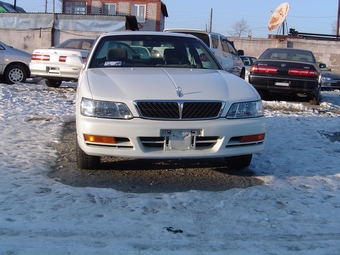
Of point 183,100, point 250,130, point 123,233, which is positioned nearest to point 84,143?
point 183,100

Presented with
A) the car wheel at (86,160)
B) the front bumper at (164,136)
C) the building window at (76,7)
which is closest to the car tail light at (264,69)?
the front bumper at (164,136)

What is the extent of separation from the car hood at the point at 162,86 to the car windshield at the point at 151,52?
0.41 m

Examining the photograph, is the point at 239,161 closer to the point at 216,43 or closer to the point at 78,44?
the point at 216,43

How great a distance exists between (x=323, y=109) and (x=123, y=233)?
8.41m

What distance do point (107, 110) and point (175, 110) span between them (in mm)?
638

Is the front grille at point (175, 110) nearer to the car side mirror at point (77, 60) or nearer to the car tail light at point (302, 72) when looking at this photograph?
the car side mirror at point (77, 60)

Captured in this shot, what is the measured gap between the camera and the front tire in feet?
15.4

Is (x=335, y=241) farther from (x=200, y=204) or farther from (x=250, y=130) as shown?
(x=250, y=130)

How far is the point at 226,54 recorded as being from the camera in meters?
12.8

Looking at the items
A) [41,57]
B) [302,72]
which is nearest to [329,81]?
[302,72]

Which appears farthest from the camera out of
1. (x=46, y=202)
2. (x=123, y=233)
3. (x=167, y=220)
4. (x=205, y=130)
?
(x=205, y=130)

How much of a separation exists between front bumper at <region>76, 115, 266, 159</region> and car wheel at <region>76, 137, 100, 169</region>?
27 cm

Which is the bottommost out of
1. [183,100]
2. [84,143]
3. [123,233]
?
[123,233]

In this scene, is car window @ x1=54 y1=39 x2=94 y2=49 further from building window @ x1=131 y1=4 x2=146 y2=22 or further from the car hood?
building window @ x1=131 y1=4 x2=146 y2=22
